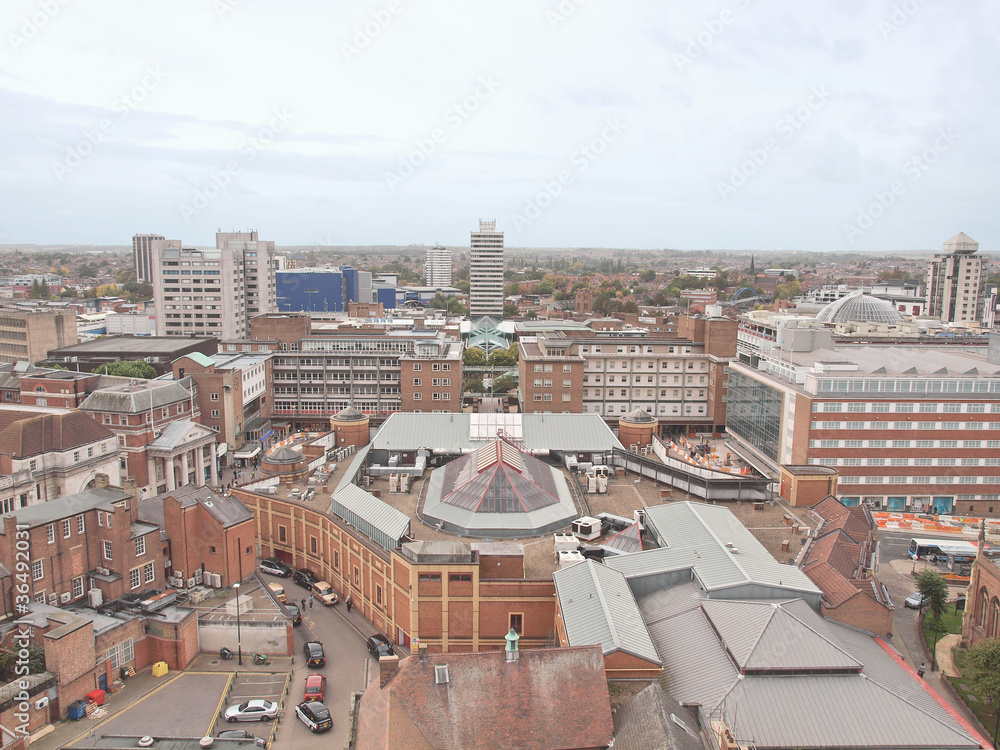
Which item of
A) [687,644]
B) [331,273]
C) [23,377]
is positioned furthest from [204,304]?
[687,644]

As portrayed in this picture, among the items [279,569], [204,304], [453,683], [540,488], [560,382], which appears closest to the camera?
[453,683]

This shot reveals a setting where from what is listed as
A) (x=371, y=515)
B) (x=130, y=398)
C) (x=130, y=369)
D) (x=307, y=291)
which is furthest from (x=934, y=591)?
(x=307, y=291)

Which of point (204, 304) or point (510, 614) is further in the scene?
point (204, 304)

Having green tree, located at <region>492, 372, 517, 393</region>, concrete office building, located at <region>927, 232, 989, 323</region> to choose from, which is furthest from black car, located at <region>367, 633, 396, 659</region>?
concrete office building, located at <region>927, 232, 989, 323</region>

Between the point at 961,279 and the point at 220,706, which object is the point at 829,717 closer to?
the point at 220,706

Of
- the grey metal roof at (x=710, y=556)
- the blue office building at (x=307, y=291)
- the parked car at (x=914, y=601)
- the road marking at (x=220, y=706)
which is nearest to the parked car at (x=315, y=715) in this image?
the road marking at (x=220, y=706)

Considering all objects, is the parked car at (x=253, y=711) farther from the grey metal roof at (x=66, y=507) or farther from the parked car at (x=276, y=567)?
the parked car at (x=276, y=567)

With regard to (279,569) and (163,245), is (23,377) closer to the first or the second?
(279,569)

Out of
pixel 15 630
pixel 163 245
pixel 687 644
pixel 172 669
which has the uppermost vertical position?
pixel 163 245
